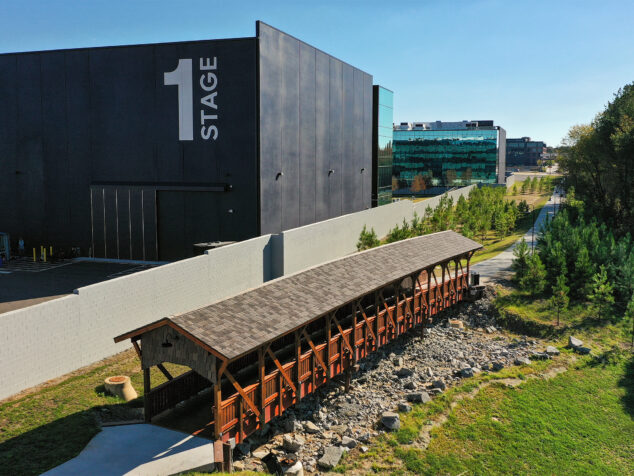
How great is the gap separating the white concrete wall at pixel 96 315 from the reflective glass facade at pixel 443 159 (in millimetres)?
85839

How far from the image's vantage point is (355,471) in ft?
58.6

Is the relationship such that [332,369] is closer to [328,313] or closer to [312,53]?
[328,313]

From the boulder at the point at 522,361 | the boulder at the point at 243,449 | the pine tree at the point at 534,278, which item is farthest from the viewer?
the pine tree at the point at 534,278

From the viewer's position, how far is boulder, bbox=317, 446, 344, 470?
17750 mm

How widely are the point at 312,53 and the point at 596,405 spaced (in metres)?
29.6

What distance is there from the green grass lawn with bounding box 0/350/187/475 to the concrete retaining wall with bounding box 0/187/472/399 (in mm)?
780

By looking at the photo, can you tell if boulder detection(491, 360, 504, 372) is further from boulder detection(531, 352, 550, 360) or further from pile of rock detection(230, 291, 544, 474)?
boulder detection(531, 352, 550, 360)

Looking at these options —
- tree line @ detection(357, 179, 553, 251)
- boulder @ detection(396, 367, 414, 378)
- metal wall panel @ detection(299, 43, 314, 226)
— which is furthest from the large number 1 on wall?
boulder @ detection(396, 367, 414, 378)

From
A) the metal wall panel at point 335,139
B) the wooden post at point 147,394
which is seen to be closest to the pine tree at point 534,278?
the metal wall panel at point 335,139

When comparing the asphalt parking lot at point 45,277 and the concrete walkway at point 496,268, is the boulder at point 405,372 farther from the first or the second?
the asphalt parking lot at point 45,277

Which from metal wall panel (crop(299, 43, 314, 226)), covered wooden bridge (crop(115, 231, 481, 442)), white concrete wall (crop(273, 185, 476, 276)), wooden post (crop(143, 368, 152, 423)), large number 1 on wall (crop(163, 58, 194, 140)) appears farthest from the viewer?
metal wall panel (crop(299, 43, 314, 226))

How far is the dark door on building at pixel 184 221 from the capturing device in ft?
121

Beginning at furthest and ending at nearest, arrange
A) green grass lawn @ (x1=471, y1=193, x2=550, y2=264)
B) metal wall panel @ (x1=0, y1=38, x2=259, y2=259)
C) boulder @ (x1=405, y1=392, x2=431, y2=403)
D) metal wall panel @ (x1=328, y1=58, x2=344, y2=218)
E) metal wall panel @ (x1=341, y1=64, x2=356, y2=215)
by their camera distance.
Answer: metal wall panel @ (x1=341, y1=64, x2=356, y2=215) → green grass lawn @ (x1=471, y1=193, x2=550, y2=264) → metal wall panel @ (x1=328, y1=58, x2=344, y2=218) → metal wall panel @ (x1=0, y1=38, x2=259, y2=259) → boulder @ (x1=405, y1=392, x2=431, y2=403)

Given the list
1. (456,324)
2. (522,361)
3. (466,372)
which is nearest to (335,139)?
(456,324)
